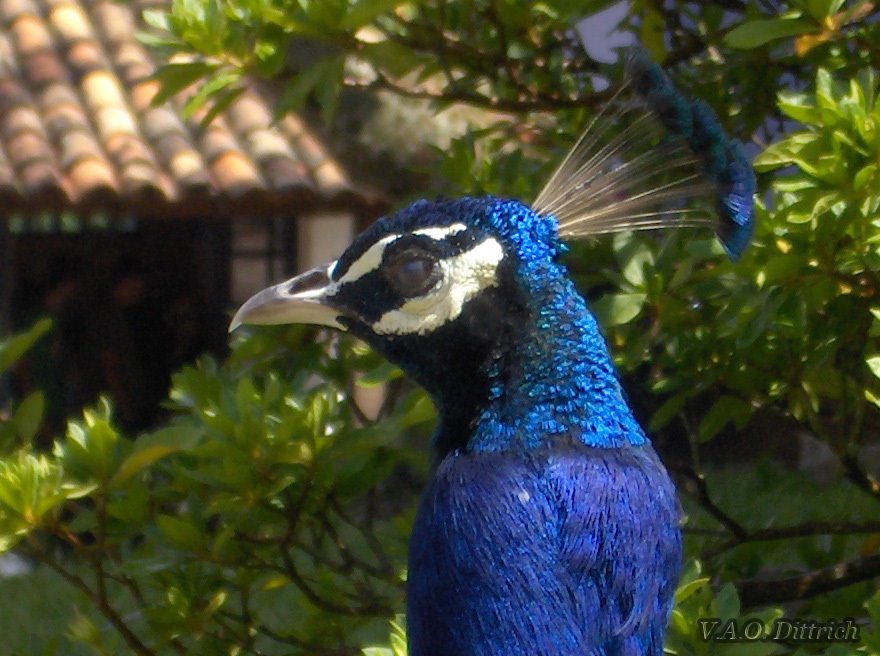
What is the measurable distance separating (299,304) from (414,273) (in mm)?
116

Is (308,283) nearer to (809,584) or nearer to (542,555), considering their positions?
(542,555)

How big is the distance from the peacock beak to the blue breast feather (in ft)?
0.57

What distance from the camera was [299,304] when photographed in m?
1.14

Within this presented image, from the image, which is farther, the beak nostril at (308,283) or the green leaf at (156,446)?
the green leaf at (156,446)

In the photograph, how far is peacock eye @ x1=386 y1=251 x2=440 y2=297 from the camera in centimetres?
108

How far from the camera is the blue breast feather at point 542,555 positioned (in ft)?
3.41

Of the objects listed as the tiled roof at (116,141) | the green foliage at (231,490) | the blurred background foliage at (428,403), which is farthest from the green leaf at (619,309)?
the tiled roof at (116,141)

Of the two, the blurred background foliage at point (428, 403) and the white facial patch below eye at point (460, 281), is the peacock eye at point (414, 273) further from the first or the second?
the blurred background foliage at point (428, 403)

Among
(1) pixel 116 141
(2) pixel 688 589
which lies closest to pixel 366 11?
(2) pixel 688 589

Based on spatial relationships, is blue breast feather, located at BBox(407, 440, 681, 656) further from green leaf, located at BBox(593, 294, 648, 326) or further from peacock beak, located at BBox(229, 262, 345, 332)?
green leaf, located at BBox(593, 294, 648, 326)

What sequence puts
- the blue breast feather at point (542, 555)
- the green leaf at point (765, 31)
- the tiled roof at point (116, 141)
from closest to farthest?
1. the blue breast feather at point (542, 555)
2. the green leaf at point (765, 31)
3. the tiled roof at point (116, 141)

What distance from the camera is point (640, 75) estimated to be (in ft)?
3.82

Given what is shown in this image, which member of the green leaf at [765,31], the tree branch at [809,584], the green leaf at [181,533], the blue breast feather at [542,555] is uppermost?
the green leaf at [765,31]

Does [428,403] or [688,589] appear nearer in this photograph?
[688,589]
